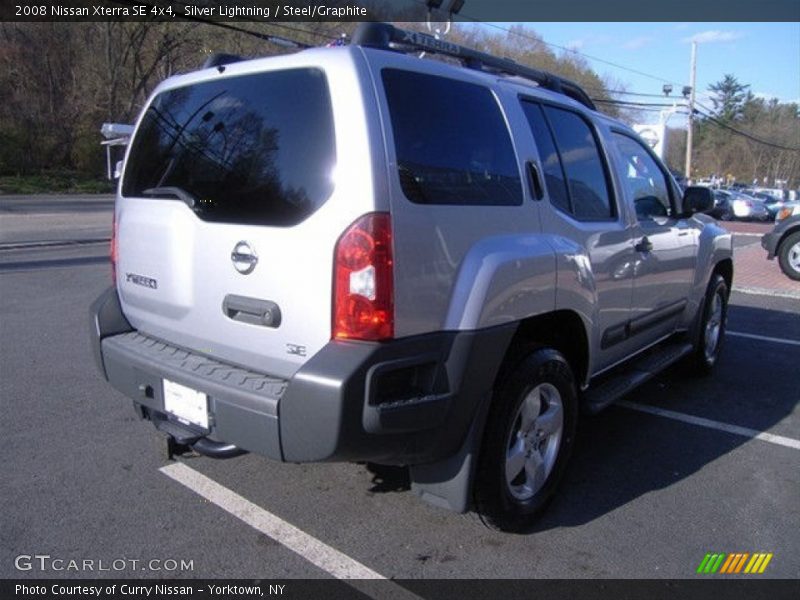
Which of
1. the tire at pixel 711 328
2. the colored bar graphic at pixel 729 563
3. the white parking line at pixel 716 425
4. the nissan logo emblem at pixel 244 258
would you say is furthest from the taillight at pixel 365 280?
the tire at pixel 711 328

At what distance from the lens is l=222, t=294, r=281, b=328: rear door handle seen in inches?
99.0

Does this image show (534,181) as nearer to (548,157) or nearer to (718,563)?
(548,157)

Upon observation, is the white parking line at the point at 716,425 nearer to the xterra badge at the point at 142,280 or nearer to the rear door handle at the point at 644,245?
the rear door handle at the point at 644,245

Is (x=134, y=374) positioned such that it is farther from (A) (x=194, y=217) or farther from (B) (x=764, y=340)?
(B) (x=764, y=340)

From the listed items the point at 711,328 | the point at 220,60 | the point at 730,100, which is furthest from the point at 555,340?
the point at 730,100

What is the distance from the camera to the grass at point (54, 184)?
1211 inches

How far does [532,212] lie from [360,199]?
1.02m

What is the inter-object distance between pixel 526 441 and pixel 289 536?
1.19m

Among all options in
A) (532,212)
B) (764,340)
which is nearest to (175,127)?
(532,212)

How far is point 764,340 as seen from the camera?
7.11 m

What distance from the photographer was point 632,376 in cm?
410

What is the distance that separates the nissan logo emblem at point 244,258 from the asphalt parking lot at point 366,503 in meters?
1.26

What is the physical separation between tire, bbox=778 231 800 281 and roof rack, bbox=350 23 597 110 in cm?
978

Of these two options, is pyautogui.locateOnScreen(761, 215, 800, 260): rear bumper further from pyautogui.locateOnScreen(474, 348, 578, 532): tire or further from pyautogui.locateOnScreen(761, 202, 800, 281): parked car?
pyautogui.locateOnScreen(474, 348, 578, 532): tire
